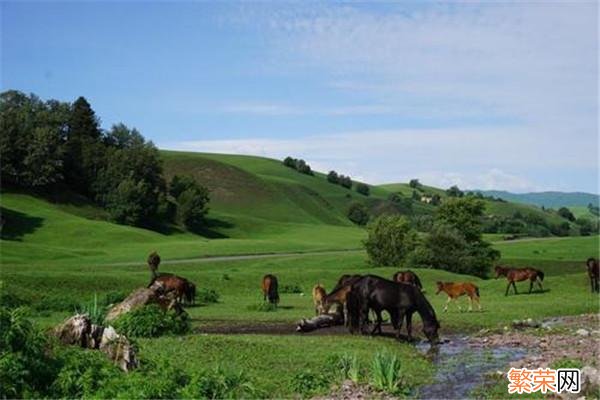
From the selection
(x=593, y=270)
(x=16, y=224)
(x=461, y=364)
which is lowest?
(x=461, y=364)

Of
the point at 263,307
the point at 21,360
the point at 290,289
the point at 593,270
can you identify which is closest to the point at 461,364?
the point at 21,360

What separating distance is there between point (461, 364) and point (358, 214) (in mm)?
135578

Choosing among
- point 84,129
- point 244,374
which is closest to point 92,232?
point 84,129

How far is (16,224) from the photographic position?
76.4m

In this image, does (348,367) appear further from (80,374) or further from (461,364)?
(80,374)

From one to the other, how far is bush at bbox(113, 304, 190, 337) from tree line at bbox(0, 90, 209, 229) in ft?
231

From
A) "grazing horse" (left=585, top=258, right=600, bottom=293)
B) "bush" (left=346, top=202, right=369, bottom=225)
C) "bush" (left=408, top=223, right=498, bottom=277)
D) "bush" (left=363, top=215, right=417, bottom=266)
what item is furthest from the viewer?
"bush" (left=346, top=202, right=369, bottom=225)

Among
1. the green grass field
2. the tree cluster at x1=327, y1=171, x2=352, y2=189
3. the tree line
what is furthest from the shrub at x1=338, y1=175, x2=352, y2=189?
the tree line

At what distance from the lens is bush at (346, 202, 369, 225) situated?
15088 centimetres

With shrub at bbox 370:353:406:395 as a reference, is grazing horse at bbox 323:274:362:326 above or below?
above

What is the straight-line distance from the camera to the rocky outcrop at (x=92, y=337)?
43.7 ft

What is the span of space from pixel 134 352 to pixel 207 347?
11.4 ft

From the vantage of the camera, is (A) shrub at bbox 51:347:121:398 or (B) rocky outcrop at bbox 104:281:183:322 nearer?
(A) shrub at bbox 51:347:121:398

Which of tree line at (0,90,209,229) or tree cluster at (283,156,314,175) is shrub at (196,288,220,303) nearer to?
tree line at (0,90,209,229)
